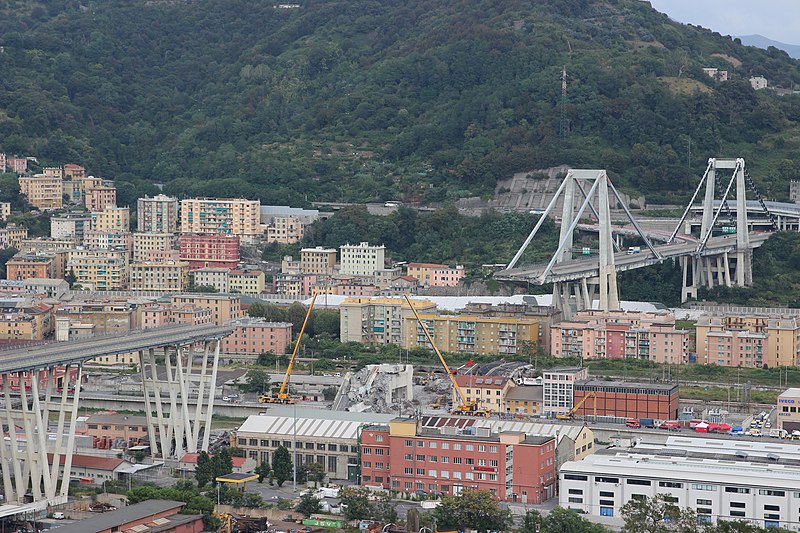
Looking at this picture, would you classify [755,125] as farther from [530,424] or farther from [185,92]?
[530,424]

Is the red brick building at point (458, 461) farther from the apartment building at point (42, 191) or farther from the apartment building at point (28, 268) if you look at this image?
the apartment building at point (42, 191)

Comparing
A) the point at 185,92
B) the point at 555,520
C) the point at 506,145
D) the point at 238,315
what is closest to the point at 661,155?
the point at 506,145

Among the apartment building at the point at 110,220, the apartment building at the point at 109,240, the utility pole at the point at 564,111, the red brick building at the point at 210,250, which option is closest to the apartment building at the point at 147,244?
the apartment building at the point at 109,240

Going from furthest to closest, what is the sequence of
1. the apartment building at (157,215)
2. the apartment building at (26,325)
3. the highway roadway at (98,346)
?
the apartment building at (157,215) → the apartment building at (26,325) → the highway roadway at (98,346)

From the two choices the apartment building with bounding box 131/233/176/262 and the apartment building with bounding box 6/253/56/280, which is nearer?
the apartment building with bounding box 6/253/56/280

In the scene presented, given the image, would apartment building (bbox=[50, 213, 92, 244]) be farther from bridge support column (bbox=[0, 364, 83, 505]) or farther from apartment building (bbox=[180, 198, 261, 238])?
bridge support column (bbox=[0, 364, 83, 505])

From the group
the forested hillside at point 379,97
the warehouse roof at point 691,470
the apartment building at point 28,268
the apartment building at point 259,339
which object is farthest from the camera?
the forested hillside at point 379,97

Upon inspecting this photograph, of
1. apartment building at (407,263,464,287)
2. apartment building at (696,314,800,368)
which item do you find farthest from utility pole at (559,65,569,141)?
apartment building at (696,314,800,368)
